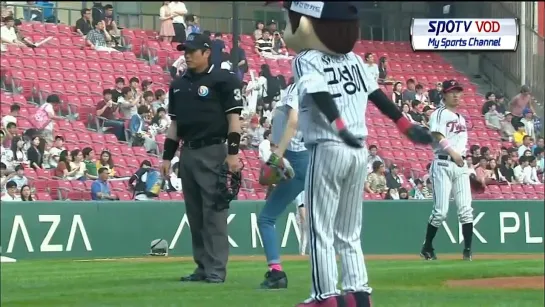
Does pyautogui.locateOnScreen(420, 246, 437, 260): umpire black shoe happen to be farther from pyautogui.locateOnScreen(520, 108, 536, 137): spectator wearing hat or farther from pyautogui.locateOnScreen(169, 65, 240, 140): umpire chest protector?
pyautogui.locateOnScreen(520, 108, 536, 137): spectator wearing hat

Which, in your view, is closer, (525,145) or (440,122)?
(440,122)

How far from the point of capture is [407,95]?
2378cm

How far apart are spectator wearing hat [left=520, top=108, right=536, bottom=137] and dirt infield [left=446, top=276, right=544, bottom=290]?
1232cm

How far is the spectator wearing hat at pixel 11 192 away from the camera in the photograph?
17.9 m

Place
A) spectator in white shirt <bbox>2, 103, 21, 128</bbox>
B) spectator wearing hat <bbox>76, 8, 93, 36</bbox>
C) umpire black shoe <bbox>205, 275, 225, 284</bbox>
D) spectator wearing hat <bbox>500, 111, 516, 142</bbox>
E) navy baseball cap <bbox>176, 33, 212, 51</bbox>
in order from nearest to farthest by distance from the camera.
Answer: navy baseball cap <bbox>176, 33, 212, 51</bbox> < umpire black shoe <bbox>205, 275, 225, 284</bbox> < spectator in white shirt <bbox>2, 103, 21, 128</bbox> < spectator wearing hat <bbox>76, 8, 93, 36</bbox> < spectator wearing hat <bbox>500, 111, 516, 142</bbox>

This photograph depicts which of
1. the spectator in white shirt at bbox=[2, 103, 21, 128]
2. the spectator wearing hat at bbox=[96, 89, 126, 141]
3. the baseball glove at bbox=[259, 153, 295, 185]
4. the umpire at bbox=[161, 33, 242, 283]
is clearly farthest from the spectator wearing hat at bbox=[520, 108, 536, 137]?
the baseball glove at bbox=[259, 153, 295, 185]

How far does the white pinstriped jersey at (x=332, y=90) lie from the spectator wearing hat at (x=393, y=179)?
1421 cm

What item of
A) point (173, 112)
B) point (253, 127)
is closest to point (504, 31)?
point (253, 127)

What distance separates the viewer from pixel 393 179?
21797mm

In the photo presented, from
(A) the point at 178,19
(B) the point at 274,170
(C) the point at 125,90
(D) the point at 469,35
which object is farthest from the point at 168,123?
(B) the point at 274,170

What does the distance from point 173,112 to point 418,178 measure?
41.9ft

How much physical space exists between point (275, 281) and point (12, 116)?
35.8ft

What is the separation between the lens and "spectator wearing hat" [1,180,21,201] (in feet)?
58.8

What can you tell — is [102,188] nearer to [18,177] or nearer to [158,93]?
[18,177]
